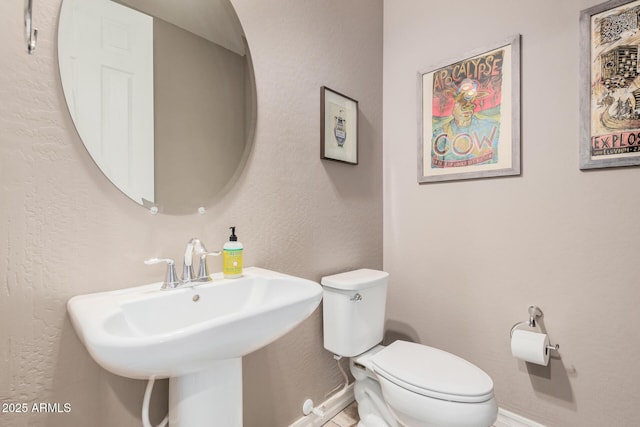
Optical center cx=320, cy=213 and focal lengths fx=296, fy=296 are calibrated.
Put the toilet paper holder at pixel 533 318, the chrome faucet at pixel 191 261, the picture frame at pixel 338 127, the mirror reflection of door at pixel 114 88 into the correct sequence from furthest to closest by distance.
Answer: the picture frame at pixel 338 127 < the toilet paper holder at pixel 533 318 < the chrome faucet at pixel 191 261 < the mirror reflection of door at pixel 114 88

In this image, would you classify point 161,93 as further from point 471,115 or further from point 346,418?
point 346,418

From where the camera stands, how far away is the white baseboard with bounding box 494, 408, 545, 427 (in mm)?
1346

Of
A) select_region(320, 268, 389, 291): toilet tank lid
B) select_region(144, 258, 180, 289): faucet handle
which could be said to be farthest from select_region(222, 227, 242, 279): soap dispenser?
select_region(320, 268, 389, 291): toilet tank lid

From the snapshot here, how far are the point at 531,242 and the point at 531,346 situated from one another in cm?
45

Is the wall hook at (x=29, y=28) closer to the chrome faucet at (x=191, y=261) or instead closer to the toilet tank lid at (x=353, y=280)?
the chrome faucet at (x=191, y=261)

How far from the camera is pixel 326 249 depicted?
1.51 m

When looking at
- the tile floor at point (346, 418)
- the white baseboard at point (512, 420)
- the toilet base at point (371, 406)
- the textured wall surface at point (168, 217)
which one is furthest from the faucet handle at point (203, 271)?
the white baseboard at point (512, 420)

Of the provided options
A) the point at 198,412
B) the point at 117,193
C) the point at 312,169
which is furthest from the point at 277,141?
the point at 198,412

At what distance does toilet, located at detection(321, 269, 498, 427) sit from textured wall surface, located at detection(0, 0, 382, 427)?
159 millimetres

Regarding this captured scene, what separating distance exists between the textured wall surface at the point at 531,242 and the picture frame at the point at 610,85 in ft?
0.13

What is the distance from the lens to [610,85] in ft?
3.84

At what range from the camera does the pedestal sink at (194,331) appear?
558mm

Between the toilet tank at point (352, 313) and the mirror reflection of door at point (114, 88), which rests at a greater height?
the mirror reflection of door at point (114, 88)

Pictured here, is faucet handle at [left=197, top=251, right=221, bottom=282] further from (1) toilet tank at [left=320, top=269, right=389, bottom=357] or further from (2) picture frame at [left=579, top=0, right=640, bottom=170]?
(2) picture frame at [left=579, top=0, right=640, bottom=170]
